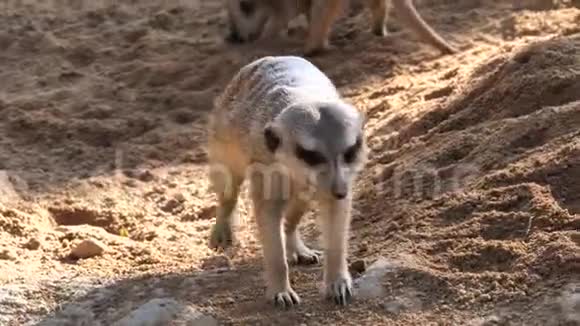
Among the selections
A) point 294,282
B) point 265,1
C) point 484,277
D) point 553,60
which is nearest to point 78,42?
point 265,1

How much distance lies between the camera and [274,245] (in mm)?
3410

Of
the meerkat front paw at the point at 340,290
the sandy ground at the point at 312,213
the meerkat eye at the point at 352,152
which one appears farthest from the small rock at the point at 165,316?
the meerkat eye at the point at 352,152

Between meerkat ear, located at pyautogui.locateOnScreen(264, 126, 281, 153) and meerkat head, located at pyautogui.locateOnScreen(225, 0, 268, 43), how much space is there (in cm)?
375

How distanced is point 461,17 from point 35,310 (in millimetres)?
3964

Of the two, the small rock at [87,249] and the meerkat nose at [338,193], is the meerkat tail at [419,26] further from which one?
the meerkat nose at [338,193]

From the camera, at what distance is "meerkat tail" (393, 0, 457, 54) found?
20.8 ft

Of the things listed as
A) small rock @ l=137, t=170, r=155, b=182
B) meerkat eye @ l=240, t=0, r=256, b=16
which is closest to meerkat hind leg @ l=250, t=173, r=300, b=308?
small rock @ l=137, t=170, r=155, b=182

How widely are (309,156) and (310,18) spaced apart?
12.6 feet

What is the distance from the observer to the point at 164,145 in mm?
5680

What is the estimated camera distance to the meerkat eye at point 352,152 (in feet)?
10.4

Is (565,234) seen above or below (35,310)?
above

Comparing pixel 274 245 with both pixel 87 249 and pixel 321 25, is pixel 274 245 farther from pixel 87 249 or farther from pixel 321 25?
pixel 321 25

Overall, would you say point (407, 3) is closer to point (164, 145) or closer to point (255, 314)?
point (164, 145)

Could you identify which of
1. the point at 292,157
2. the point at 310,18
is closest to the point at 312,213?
the point at 292,157
